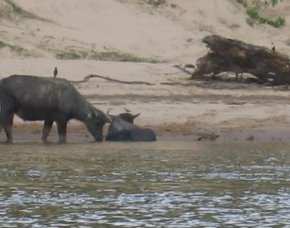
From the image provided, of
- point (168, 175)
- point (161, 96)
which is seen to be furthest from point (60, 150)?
point (161, 96)

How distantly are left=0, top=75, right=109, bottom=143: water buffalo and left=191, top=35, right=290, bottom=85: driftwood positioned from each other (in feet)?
15.0

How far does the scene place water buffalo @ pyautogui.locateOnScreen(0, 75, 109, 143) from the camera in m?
20.5

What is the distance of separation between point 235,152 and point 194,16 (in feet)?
47.3

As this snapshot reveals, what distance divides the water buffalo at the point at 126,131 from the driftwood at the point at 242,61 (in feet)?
14.5

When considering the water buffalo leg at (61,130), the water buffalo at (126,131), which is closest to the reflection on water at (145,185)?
the water buffalo at (126,131)

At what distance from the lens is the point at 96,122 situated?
20.9m

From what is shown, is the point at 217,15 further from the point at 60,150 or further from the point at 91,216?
the point at 91,216

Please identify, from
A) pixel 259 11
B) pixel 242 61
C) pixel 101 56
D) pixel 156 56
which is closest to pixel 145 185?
pixel 242 61

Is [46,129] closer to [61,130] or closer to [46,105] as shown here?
[61,130]

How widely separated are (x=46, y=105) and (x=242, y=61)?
5.98m

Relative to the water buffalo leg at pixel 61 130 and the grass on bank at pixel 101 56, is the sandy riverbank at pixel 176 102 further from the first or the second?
the grass on bank at pixel 101 56

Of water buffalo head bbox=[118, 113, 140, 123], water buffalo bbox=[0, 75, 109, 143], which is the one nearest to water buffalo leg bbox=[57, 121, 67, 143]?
water buffalo bbox=[0, 75, 109, 143]

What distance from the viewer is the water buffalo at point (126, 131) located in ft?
66.9

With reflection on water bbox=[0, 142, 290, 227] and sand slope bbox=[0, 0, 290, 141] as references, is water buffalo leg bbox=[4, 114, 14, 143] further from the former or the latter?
reflection on water bbox=[0, 142, 290, 227]
